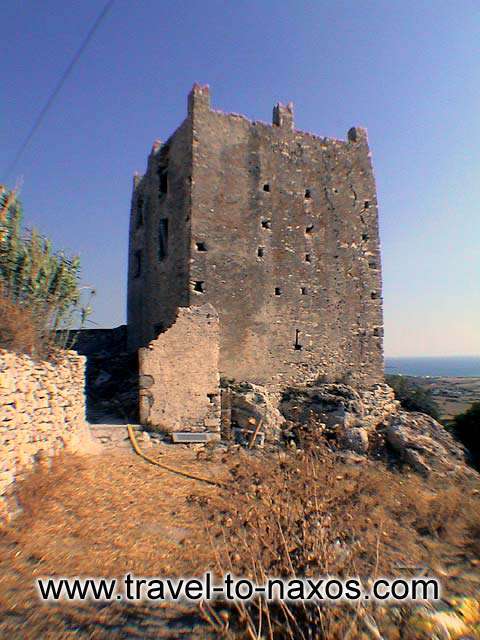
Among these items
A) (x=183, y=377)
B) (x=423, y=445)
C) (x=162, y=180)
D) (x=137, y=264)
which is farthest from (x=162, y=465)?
(x=137, y=264)

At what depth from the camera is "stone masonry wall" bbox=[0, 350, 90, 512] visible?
5215 millimetres

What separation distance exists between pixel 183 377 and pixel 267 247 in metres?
5.34

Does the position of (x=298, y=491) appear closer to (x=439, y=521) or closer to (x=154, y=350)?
(x=439, y=521)

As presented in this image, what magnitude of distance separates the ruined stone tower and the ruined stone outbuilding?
3 cm

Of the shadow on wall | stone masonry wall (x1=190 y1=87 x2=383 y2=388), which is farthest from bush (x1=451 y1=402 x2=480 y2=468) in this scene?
the shadow on wall

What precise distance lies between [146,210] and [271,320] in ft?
21.4

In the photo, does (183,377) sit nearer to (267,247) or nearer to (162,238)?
(267,247)

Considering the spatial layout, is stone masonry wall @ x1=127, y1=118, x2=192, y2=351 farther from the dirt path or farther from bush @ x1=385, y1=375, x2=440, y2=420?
bush @ x1=385, y1=375, x2=440, y2=420

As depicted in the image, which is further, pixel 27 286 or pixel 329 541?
pixel 27 286

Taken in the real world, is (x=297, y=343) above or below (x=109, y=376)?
above

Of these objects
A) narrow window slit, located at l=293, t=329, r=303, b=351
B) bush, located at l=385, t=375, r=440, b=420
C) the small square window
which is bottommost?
bush, located at l=385, t=375, r=440, b=420

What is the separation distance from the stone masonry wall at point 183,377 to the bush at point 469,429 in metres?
10.8

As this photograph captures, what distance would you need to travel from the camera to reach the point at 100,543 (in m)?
4.53

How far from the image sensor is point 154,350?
961cm
